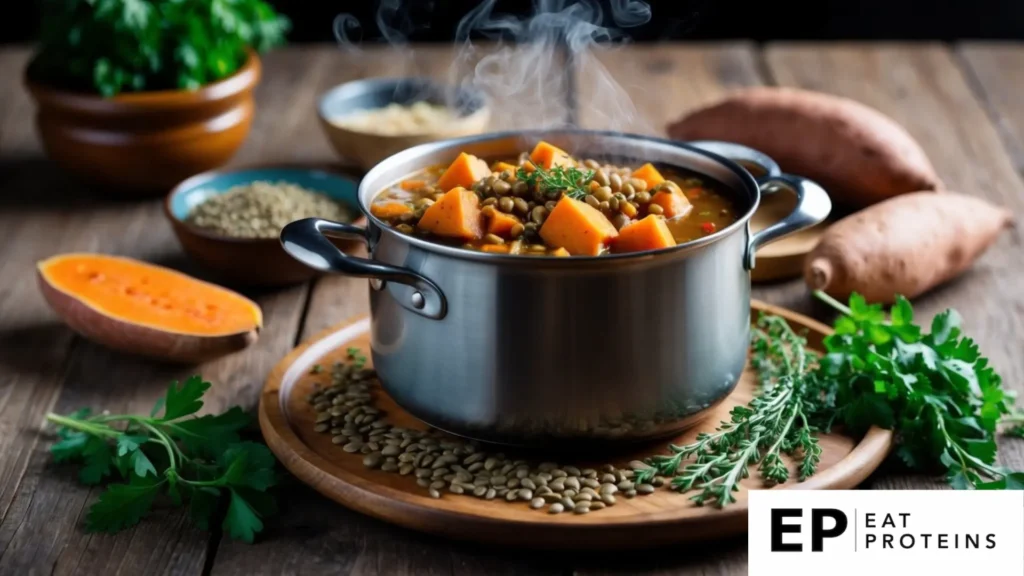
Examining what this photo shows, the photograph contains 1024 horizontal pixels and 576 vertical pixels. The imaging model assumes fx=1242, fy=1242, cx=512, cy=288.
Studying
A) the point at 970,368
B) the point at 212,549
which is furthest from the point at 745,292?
the point at 212,549

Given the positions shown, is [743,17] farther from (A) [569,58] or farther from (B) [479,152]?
(B) [479,152]

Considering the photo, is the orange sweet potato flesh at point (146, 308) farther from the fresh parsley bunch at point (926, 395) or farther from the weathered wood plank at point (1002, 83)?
the weathered wood plank at point (1002, 83)

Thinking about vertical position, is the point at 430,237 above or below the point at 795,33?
above

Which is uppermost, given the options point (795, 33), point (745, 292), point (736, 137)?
point (745, 292)

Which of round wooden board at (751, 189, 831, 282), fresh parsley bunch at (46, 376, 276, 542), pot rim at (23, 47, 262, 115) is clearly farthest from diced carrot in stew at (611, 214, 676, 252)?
pot rim at (23, 47, 262, 115)

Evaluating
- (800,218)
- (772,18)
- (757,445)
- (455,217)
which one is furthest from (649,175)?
(772,18)

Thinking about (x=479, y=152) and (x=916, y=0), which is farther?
(x=916, y=0)

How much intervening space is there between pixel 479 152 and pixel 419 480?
83cm

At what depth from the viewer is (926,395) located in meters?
2.36

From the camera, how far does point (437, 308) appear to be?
216 centimetres

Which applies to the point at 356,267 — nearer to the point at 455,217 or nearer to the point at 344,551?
the point at 455,217

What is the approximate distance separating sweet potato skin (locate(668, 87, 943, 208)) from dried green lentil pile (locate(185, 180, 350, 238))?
1.19 m

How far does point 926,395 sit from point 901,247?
0.83 metres

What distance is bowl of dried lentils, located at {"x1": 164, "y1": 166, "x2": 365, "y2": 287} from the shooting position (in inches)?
125
